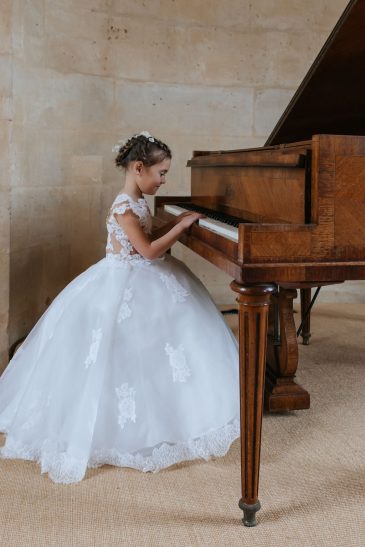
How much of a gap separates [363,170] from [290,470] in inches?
45.5

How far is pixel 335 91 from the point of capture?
2.84 m

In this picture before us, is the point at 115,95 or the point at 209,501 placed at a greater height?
the point at 115,95

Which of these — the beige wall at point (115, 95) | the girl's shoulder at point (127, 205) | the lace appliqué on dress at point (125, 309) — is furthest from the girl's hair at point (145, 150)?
the beige wall at point (115, 95)

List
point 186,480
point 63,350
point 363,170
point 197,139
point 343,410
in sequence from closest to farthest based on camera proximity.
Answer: point 363,170, point 186,480, point 63,350, point 343,410, point 197,139

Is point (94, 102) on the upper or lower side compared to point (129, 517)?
upper

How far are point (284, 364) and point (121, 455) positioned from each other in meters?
0.89

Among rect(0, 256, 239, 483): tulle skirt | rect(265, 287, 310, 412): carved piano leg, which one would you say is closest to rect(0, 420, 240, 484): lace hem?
rect(0, 256, 239, 483): tulle skirt

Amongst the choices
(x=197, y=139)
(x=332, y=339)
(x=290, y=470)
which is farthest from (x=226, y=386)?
(x=197, y=139)

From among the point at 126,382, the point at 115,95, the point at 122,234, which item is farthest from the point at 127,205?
the point at 115,95

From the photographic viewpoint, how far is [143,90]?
4.91 meters

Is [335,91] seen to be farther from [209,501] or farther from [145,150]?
[209,501]

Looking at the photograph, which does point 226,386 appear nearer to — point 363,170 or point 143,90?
A: point 363,170

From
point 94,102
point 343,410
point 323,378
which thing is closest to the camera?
point 343,410

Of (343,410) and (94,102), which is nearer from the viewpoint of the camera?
(343,410)
